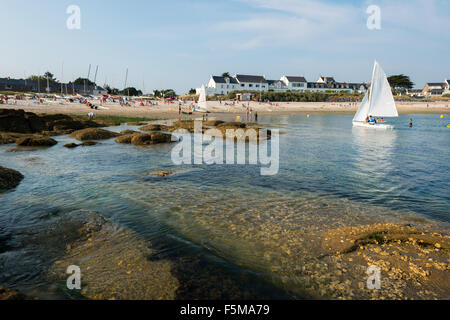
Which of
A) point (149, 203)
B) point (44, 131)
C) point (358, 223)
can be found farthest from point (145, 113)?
point (358, 223)

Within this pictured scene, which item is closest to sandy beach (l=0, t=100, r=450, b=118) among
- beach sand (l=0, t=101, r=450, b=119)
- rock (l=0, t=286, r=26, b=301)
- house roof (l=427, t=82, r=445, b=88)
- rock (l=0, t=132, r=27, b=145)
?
beach sand (l=0, t=101, r=450, b=119)

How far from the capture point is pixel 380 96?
4038cm

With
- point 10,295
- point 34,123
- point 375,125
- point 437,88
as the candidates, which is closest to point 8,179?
point 10,295

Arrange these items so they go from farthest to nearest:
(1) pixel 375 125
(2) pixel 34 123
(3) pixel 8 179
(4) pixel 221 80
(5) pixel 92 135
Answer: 1. (4) pixel 221 80
2. (1) pixel 375 125
3. (2) pixel 34 123
4. (5) pixel 92 135
5. (3) pixel 8 179

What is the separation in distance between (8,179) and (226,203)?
9249 millimetres

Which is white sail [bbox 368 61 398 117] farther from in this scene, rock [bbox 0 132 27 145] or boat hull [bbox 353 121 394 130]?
rock [bbox 0 132 27 145]

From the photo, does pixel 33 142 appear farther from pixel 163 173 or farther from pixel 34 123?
pixel 163 173

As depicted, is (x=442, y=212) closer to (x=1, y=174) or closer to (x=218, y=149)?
(x=218, y=149)

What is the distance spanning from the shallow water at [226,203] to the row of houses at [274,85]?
104773 millimetres

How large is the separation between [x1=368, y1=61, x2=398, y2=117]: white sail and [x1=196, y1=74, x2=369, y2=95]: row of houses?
273ft

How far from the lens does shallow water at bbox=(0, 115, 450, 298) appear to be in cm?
648

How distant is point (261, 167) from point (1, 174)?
12.5 metres

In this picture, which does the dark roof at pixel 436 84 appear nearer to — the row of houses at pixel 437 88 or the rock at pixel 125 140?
the row of houses at pixel 437 88
